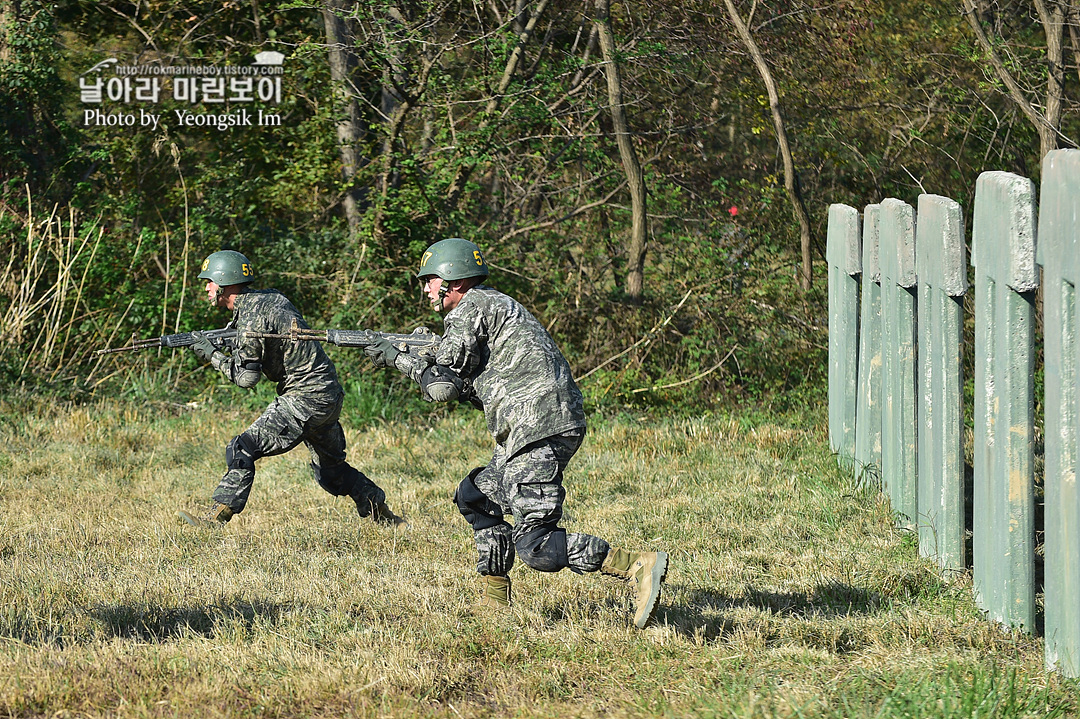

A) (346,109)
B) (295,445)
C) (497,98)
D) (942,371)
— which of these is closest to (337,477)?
(295,445)

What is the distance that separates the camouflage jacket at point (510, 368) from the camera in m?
5.27

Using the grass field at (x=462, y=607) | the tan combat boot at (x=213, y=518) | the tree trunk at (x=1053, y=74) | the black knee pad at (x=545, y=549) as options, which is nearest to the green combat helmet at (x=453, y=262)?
the black knee pad at (x=545, y=549)

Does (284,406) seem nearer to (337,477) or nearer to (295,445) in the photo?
(295,445)

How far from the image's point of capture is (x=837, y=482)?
823 cm

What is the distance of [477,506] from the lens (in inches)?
220

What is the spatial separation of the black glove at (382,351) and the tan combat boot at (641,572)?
5.32 feet

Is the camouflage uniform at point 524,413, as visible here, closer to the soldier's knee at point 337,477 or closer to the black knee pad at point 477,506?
the black knee pad at point 477,506

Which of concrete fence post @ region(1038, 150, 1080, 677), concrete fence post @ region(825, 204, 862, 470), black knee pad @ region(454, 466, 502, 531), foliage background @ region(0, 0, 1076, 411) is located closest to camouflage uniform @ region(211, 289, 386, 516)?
black knee pad @ region(454, 466, 502, 531)

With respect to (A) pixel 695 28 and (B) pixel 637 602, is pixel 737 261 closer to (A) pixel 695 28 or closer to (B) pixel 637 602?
(A) pixel 695 28

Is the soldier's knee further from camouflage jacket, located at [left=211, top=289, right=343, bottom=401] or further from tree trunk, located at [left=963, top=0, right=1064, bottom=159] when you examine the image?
tree trunk, located at [left=963, top=0, right=1064, bottom=159]

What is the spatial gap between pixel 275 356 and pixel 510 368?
9.42ft

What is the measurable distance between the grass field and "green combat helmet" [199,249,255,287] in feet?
4.96

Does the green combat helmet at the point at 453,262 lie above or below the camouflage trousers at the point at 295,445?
above

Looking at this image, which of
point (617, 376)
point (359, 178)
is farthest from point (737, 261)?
point (359, 178)
